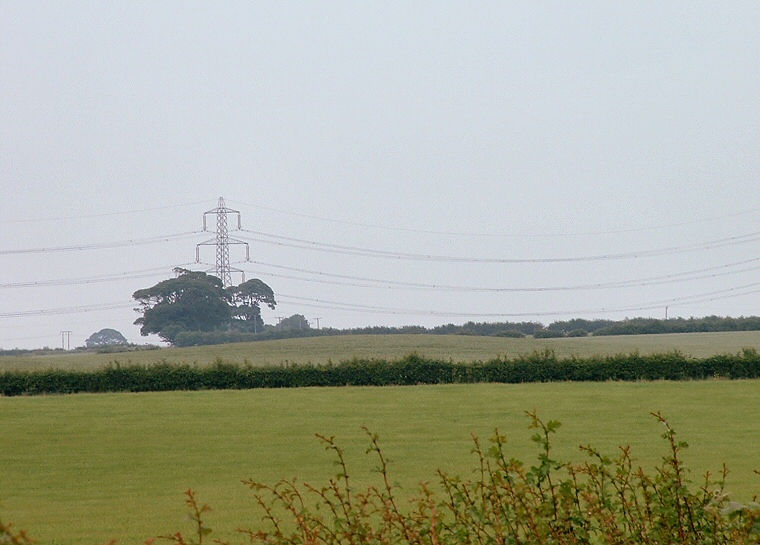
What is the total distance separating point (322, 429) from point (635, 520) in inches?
890

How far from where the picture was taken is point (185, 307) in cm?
8319

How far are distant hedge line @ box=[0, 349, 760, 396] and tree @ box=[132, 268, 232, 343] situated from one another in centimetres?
4549

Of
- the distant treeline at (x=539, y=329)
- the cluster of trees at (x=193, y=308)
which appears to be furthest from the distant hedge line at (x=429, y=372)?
the cluster of trees at (x=193, y=308)

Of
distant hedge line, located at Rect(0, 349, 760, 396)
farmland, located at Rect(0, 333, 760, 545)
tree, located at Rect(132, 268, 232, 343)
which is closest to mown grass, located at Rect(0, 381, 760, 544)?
farmland, located at Rect(0, 333, 760, 545)

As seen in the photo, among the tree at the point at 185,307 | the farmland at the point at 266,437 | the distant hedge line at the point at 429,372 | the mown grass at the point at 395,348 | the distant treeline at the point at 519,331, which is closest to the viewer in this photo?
the farmland at the point at 266,437

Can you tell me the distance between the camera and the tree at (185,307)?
3282 inches

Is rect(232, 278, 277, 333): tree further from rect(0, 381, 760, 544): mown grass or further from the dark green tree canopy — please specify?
rect(0, 381, 760, 544): mown grass

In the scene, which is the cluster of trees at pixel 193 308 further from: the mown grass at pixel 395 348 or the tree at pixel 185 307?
the mown grass at pixel 395 348

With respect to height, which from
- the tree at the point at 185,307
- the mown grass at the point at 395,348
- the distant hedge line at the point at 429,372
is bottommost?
the distant hedge line at the point at 429,372

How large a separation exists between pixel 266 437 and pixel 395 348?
29461 millimetres

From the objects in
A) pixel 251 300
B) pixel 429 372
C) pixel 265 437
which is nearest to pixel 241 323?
pixel 251 300

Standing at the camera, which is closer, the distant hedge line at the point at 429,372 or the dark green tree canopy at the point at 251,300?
the distant hedge line at the point at 429,372

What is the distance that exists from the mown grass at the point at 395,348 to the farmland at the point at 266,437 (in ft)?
52.2

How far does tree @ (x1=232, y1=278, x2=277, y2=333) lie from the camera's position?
8638 centimetres
